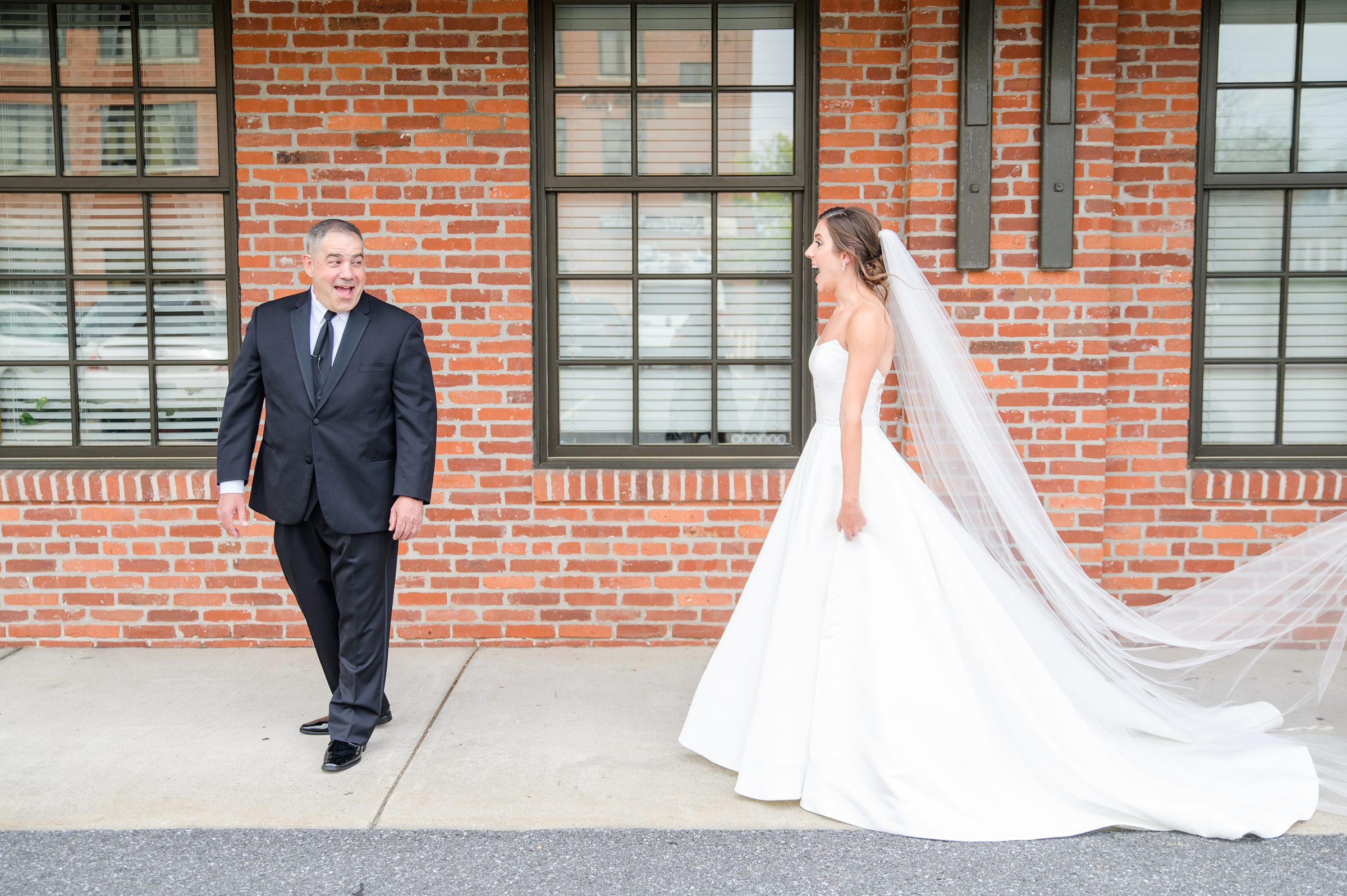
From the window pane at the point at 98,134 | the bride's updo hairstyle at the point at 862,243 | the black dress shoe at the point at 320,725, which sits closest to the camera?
the bride's updo hairstyle at the point at 862,243

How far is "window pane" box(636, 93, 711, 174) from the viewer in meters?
4.79

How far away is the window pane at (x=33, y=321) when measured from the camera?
4.90 m

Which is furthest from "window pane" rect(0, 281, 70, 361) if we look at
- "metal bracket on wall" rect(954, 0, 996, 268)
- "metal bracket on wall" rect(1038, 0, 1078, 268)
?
"metal bracket on wall" rect(1038, 0, 1078, 268)

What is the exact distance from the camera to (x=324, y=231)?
337 centimetres

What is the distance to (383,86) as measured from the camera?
4633 millimetres

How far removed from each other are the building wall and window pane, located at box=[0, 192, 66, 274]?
0.97m

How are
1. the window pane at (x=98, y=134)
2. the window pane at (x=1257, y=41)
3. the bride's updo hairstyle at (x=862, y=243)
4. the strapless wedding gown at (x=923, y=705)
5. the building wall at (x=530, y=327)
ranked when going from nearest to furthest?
the strapless wedding gown at (x=923, y=705) < the bride's updo hairstyle at (x=862, y=243) < the building wall at (x=530, y=327) < the window pane at (x=1257, y=41) < the window pane at (x=98, y=134)

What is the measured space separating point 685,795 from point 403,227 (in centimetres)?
284

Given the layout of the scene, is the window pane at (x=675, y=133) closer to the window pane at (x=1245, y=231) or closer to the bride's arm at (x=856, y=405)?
the bride's arm at (x=856, y=405)

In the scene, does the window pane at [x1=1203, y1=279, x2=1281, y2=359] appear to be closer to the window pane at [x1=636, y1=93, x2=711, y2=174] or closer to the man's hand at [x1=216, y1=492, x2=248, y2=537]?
the window pane at [x1=636, y1=93, x2=711, y2=174]

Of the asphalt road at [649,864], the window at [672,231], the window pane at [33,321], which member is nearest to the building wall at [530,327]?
the window at [672,231]

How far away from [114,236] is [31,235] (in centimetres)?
39

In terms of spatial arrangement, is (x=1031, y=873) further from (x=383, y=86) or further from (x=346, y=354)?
(x=383, y=86)

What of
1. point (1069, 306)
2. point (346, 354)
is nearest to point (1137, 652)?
point (1069, 306)
